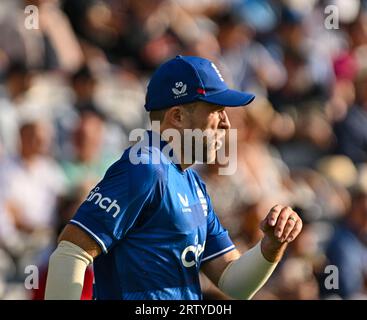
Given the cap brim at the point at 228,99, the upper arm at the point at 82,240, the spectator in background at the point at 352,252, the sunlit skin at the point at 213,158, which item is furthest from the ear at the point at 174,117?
the spectator in background at the point at 352,252

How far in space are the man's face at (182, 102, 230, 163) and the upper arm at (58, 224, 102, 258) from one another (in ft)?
2.10

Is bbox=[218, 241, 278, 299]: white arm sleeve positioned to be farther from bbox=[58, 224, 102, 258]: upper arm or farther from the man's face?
bbox=[58, 224, 102, 258]: upper arm

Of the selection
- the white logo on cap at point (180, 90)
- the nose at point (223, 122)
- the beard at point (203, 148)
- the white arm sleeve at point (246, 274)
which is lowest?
the white arm sleeve at point (246, 274)

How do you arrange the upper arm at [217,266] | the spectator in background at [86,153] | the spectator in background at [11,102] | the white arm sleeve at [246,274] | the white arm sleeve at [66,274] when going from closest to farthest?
the white arm sleeve at [66,274] → the white arm sleeve at [246,274] → the upper arm at [217,266] → the spectator in background at [11,102] → the spectator in background at [86,153]

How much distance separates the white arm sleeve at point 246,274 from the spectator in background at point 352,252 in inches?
143

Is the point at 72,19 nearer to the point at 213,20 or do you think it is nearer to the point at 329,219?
the point at 213,20

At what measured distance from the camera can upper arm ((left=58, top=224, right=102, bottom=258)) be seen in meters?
3.69

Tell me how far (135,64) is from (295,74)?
1827 mm

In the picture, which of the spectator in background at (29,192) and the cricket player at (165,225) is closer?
the cricket player at (165,225)

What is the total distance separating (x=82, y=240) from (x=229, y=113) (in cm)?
441

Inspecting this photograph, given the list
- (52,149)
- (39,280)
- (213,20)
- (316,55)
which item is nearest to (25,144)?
(52,149)

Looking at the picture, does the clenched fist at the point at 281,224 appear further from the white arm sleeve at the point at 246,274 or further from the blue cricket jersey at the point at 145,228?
the blue cricket jersey at the point at 145,228

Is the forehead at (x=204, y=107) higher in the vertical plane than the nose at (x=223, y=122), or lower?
higher

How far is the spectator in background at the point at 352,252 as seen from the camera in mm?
8070
